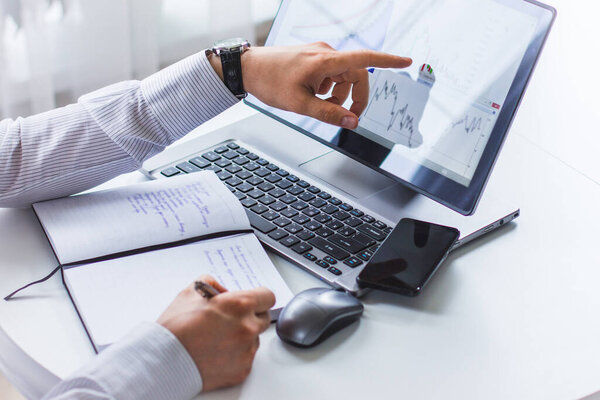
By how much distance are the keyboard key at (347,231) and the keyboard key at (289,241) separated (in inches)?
2.3

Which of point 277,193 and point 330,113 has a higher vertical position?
point 330,113

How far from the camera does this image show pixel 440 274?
37.4 inches

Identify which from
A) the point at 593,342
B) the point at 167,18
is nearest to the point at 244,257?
the point at 593,342

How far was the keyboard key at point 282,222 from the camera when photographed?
3.25 ft

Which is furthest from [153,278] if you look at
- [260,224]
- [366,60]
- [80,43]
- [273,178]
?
[80,43]

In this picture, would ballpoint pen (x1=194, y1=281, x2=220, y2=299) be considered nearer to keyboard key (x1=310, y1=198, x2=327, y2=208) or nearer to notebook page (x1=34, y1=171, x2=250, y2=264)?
notebook page (x1=34, y1=171, x2=250, y2=264)

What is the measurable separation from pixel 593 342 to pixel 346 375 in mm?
299

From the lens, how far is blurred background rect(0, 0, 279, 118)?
5.41 ft

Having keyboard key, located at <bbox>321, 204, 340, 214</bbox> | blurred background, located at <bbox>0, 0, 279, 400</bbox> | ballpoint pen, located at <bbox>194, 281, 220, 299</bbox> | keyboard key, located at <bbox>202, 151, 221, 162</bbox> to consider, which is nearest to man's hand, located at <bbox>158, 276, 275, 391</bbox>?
ballpoint pen, located at <bbox>194, 281, 220, 299</bbox>

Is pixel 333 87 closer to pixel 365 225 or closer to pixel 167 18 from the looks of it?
pixel 365 225

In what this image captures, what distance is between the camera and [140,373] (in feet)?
2.41

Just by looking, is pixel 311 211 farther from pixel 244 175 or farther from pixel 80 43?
pixel 80 43

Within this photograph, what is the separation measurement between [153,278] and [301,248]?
189 mm

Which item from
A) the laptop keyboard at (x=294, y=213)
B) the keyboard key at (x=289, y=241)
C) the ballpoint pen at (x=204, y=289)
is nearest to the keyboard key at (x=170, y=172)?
the laptop keyboard at (x=294, y=213)
